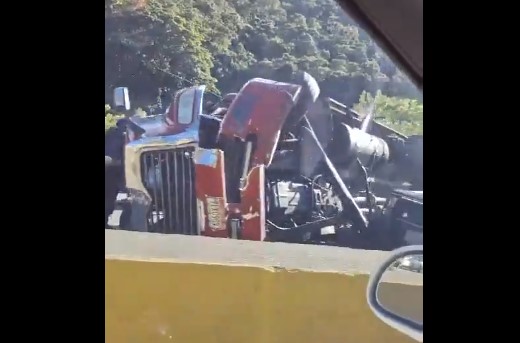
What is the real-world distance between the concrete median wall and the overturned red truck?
0.05 metres

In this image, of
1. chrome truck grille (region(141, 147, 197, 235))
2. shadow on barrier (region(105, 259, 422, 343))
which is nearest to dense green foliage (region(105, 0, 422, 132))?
chrome truck grille (region(141, 147, 197, 235))

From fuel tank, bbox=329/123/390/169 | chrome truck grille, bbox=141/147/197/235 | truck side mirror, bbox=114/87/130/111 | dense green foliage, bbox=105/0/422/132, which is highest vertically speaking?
dense green foliage, bbox=105/0/422/132

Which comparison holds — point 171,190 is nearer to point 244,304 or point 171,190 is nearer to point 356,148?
point 244,304

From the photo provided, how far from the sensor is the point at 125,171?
167cm

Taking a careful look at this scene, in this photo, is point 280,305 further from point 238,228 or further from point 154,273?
point 154,273

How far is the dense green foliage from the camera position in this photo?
1.60 meters

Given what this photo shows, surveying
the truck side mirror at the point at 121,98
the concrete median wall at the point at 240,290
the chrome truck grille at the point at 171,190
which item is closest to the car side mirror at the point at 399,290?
the concrete median wall at the point at 240,290

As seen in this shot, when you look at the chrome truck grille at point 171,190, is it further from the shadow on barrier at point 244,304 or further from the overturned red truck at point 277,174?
the shadow on barrier at point 244,304

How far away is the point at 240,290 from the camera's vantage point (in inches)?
65.2

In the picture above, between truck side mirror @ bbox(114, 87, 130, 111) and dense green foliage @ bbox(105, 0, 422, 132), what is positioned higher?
dense green foliage @ bbox(105, 0, 422, 132)

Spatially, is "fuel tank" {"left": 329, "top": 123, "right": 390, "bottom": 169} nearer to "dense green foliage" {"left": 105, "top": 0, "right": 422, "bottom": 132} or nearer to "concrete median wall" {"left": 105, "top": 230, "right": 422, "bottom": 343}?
"dense green foliage" {"left": 105, "top": 0, "right": 422, "bottom": 132}

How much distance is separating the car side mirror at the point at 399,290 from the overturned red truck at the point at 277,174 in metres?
0.05

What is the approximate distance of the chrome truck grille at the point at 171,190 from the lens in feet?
5.45
